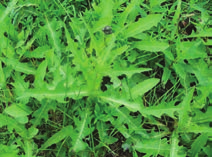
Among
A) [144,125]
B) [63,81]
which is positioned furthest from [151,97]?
[63,81]

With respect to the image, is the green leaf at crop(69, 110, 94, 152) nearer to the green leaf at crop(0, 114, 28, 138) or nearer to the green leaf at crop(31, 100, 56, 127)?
the green leaf at crop(31, 100, 56, 127)

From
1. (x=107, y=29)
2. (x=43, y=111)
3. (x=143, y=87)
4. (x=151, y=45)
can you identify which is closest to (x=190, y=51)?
(x=151, y=45)

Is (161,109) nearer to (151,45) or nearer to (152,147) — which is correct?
(152,147)

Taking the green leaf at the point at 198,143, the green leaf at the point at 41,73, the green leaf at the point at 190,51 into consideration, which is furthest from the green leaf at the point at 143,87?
the green leaf at the point at 41,73

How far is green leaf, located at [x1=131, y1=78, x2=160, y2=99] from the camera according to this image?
2.13 m

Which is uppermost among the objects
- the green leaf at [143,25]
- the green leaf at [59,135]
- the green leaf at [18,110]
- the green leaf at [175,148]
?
the green leaf at [143,25]

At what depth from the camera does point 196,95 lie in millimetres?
2324

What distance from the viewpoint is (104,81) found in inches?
91.3

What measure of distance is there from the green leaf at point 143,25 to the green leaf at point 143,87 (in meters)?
0.30

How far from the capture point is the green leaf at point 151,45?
2.25 m

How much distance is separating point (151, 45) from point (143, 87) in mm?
280

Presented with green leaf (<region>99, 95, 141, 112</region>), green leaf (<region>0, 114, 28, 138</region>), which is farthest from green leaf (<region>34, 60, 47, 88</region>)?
green leaf (<region>99, 95, 141, 112</region>)

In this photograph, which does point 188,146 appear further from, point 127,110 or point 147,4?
point 147,4

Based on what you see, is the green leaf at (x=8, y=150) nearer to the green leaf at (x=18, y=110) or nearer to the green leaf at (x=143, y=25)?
the green leaf at (x=18, y=110)
